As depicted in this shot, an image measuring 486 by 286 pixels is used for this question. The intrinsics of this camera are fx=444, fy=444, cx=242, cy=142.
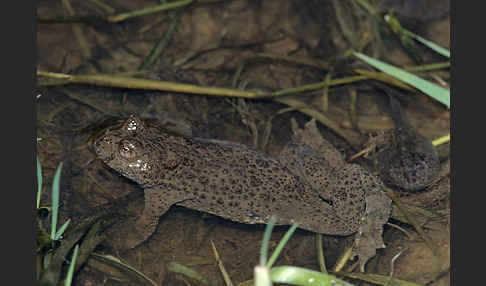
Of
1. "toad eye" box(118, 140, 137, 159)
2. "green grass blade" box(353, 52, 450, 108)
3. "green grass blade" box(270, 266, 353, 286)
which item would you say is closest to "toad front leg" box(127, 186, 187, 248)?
"toad eye" box(118, 140, 137, 159)

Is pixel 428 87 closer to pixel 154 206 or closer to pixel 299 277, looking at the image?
pixel 299 277

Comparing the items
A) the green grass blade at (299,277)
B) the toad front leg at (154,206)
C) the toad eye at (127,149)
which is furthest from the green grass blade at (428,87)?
the toad eye at (127,149)

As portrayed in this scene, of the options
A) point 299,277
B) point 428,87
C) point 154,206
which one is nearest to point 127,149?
point 154,206

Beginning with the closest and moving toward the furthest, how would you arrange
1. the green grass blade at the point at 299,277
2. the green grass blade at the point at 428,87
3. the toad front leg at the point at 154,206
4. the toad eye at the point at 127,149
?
the green grass blade at the point at 299,277 < the green grass blade at the point at 428,87 < the toad eye at the point at 127,149 < the toad front leg at the point at 154,206

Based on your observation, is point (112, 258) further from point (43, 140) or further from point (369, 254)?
point (369, 254)

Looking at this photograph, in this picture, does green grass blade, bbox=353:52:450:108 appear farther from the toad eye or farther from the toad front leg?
the toad eye

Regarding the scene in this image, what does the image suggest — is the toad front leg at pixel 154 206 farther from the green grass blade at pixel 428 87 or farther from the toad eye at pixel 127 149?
the green grass blade at pixel 428 87
